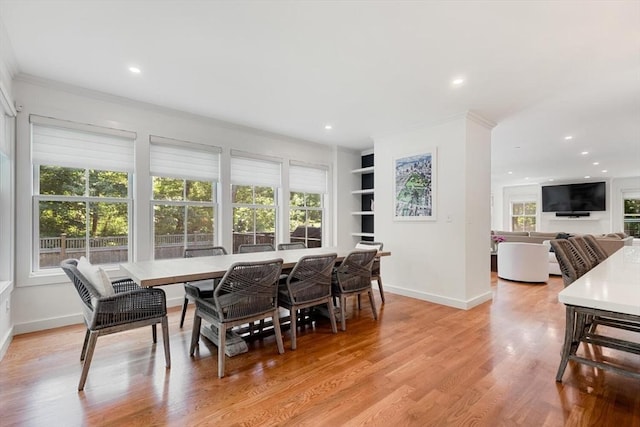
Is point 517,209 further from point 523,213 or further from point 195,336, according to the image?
point 195,336

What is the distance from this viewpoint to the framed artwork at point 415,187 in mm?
4320

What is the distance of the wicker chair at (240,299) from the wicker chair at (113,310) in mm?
370

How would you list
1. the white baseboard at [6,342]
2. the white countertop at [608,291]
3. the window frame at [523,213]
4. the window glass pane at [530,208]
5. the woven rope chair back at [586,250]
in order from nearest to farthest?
the white countertop at [608,291] → the white baseboard at [6,342] → the woven rope chair back at [586,250] → the window frame at [523,213] → the window glass pane at [530,208]

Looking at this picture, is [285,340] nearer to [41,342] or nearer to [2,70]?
[41,342]

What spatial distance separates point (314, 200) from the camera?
5793 mm

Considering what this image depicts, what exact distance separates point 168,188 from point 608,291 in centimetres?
439

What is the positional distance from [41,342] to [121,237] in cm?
128

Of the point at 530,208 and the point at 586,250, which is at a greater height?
the point at 530,208

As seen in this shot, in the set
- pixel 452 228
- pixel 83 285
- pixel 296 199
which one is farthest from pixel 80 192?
pixel 452 228

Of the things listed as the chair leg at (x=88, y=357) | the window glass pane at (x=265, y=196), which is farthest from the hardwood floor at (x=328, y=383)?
the window glass pane at (x=265, y=196)

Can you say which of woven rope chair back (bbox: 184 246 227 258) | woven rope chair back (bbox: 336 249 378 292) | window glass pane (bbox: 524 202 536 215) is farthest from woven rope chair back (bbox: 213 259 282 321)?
window glass pane (bbox: 524 202 536 215)

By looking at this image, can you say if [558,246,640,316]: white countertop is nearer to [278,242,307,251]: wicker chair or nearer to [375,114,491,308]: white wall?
[375,114,491,308]: white wall

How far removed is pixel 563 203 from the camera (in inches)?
416

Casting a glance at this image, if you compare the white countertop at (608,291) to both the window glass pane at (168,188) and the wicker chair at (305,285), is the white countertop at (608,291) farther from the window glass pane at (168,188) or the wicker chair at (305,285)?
the window glass pane at (168,188)
